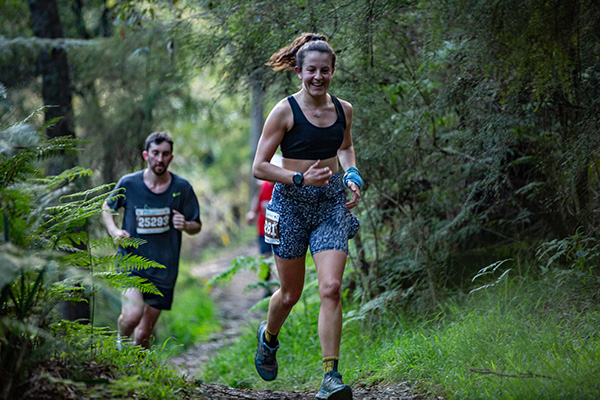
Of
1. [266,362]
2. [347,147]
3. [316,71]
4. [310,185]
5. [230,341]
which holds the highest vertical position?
[316,71]

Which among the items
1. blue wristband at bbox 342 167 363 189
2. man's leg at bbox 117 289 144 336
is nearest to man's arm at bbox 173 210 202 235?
man's leg at bbox 117 289 144 336

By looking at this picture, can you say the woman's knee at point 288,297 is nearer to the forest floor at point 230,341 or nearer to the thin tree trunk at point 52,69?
the forest floor at point 230,341

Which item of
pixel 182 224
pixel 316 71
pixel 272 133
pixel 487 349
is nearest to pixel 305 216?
pixel 272 133

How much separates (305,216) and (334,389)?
1.25 meters

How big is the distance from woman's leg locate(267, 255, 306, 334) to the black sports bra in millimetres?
783

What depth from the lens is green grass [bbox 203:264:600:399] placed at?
3.75 meters

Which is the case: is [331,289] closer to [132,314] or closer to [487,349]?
[487,349]

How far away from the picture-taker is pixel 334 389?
3932 millimetres

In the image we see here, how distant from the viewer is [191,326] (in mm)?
10867

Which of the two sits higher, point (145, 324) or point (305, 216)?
point (305, 216)

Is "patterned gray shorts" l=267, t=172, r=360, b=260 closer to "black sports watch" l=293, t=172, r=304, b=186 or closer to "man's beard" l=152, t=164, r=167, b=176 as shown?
"black sports watch" l=293, t=172, r=304, b=186

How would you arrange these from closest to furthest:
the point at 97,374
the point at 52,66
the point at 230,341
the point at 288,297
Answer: the point at 97,374, the point at 288,297, the point at 52,66, the point at 230,341

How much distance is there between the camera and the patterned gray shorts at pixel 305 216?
4.43 metres

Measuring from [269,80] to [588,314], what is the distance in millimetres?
3663
